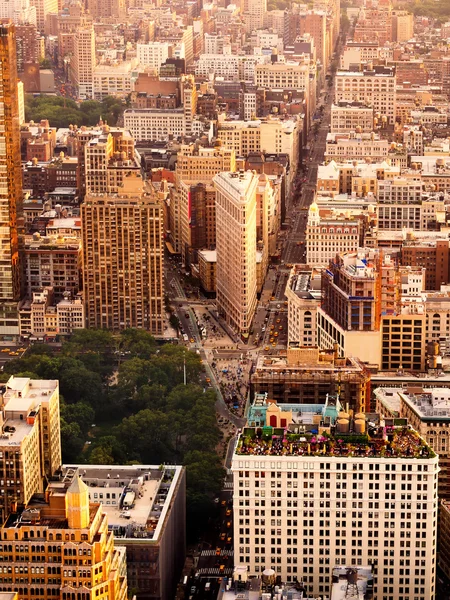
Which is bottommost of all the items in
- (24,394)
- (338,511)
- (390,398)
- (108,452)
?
(108,452)

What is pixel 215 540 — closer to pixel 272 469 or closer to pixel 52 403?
pixel 52 403

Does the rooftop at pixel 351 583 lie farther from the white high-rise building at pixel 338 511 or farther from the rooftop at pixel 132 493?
the rooftop at pixel 132 493

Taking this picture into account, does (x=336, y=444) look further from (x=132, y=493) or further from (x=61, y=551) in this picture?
(x=132, y=493)

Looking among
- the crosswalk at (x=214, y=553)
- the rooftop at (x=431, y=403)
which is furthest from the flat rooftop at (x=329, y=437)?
the crosswalk at (x=214, y=553)

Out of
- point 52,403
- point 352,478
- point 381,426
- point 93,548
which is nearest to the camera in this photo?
point 93,548

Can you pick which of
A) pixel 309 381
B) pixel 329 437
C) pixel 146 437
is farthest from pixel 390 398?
pixel 329 437

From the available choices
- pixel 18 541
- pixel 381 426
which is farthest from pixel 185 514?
pixel 18 541

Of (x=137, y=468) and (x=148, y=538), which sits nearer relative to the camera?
(x=148, y=538)
